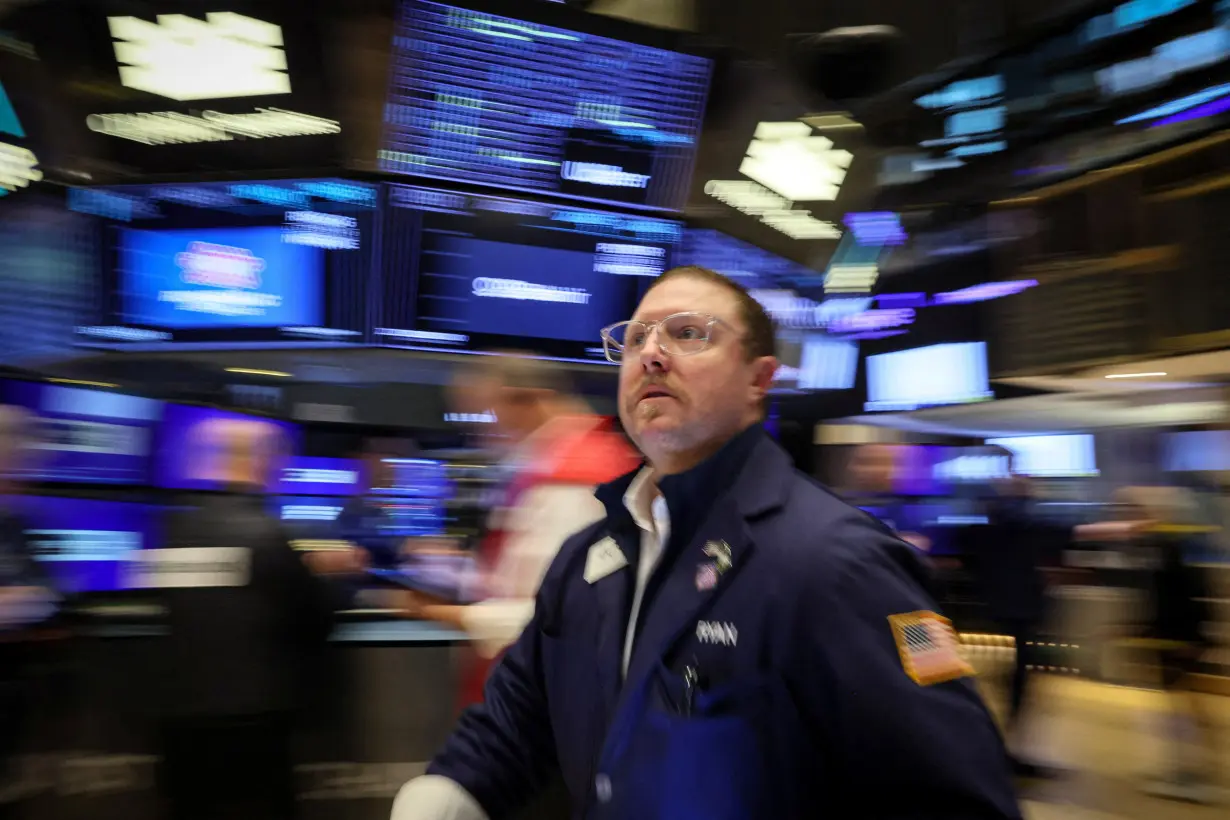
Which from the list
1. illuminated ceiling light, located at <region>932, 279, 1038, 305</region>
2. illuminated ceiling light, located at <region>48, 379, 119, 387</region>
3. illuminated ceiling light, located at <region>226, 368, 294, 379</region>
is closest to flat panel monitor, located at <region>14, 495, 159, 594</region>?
illuminated ceiling light, located at <region>48, 379, 119, 387</region>

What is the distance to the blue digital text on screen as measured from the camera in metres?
3.45

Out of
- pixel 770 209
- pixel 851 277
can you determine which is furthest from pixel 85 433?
pixel 851 277

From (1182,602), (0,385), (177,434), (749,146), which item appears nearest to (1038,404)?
(1182,602)

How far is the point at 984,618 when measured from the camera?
18.0 ft

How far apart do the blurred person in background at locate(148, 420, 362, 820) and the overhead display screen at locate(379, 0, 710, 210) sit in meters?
1.35

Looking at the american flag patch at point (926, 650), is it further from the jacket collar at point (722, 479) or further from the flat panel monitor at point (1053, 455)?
the flat panel monitor at point (1053, 455)

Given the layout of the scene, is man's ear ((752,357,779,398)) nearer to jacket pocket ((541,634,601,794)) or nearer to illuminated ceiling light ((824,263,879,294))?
jacket pocket ((541,634,601,794))

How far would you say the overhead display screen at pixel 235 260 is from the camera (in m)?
3.42

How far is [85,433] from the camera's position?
3773 millimetres

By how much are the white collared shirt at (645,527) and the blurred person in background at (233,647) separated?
2001mm

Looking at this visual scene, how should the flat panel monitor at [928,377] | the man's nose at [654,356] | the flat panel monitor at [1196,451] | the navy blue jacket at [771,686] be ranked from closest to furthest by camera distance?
the navy blue jacket at [771,686]
the man's nose at [654,356]
the flat panel monitor at [1196,451]
the flat panel monitor at [928,377]

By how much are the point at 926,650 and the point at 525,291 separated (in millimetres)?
2858

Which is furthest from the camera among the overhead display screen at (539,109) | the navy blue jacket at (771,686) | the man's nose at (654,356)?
the overhead display screen at (539,109)

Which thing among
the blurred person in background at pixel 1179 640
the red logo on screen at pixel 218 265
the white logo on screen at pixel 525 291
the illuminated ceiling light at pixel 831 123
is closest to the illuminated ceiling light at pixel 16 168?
the red logo on screen at pixel 218 265
